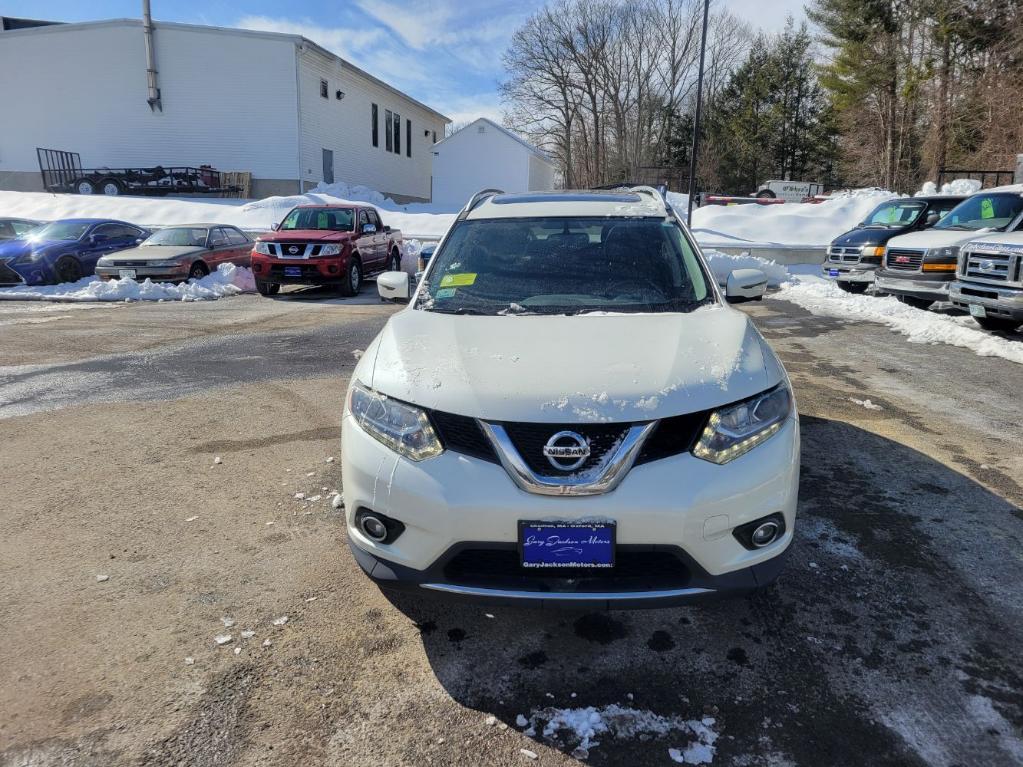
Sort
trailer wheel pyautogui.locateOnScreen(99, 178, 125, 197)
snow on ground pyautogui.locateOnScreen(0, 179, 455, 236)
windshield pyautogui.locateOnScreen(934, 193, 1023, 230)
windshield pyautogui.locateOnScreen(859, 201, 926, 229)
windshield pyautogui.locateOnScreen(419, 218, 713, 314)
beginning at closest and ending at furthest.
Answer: windshield pyautogui.locateOnScreen(419, 218, 713, 314) < windshield pyautogui.locateOnScreen(934, 193, 1023, 230) < windshield pyautogui.locateOnScreen(859, 201, 926, 229) < snow on ground pyautogui.locateOnScreen(0, 179, 455, 236) < trailer wheel pyautogui.locateOnScreen(99, 178, 125, 197)

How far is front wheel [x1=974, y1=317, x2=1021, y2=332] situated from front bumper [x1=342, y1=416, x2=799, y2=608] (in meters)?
8.64

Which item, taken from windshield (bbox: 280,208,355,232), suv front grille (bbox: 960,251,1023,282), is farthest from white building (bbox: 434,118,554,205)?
suv front grille (bbox: 960,251,1023,282)

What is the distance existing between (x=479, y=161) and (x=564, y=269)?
40.5m

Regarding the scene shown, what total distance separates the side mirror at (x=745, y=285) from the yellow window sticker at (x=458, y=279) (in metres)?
1.56

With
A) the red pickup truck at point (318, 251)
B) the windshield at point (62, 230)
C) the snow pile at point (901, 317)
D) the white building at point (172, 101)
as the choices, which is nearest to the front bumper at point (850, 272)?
the snow pile at point (901, 317)

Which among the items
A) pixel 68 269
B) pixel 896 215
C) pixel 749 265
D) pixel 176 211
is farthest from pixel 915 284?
pixel 176 211

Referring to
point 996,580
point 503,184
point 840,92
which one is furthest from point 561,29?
point 996,580

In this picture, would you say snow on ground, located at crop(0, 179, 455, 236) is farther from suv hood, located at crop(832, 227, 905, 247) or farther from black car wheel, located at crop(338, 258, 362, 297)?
suv hood, located at crop(832, 227, 905, 247)

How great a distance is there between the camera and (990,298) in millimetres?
8328

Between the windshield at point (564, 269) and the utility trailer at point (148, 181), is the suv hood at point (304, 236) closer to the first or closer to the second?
the windshield at point (564, 269)

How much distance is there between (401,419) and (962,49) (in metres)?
Result: 41.4

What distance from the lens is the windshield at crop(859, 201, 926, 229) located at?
13492mm

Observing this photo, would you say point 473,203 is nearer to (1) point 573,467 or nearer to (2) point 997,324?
(1) point 573,467

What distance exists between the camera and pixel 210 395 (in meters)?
6.30
